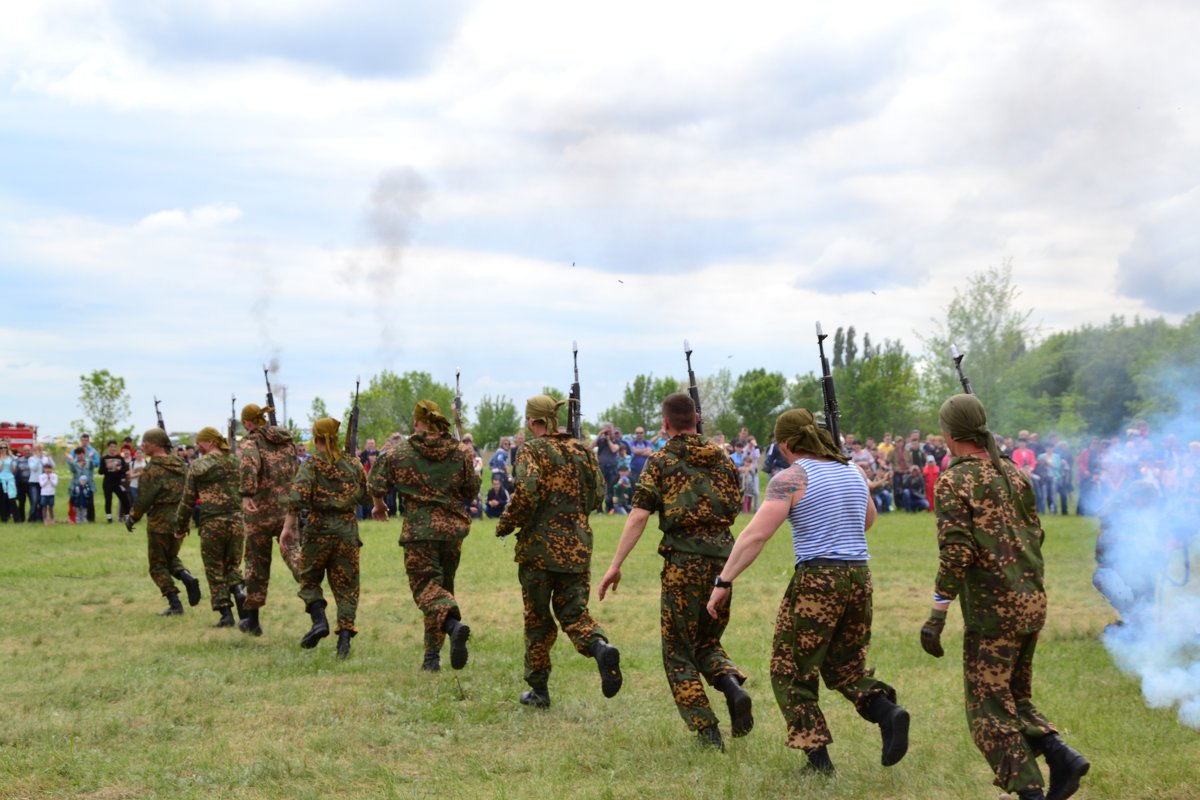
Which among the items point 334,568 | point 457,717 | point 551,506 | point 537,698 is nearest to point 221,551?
point 334,568

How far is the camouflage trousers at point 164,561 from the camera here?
12.9 metres

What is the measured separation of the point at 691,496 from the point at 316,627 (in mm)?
4763

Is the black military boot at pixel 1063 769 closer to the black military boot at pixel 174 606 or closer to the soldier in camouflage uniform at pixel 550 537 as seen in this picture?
the soldier in camouflage uniform at pixel 550 537

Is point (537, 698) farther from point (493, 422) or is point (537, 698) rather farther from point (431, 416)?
point (493, 422)

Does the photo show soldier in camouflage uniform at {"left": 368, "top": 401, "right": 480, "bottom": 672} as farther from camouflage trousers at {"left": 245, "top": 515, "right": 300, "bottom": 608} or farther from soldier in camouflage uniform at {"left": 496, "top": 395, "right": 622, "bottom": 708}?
camouflage trousers at {"left": 245, "top": 515, "right": 300, "bottom": 608}

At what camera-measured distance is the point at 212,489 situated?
39.9ft

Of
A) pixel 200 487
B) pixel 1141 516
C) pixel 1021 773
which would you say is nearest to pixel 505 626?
pixel 200 487

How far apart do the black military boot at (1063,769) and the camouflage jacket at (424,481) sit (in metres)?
5.09

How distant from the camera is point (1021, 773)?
17.7 ft

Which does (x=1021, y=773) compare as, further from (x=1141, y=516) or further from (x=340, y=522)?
(x=340, y=522)

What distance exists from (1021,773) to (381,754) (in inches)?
148

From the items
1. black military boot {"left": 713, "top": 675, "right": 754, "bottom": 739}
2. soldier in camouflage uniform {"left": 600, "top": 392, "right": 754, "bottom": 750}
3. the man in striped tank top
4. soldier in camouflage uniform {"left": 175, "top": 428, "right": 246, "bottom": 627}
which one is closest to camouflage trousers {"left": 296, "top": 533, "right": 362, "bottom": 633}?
soldier in camouflage uniform {"left": 175, "top": 428, "right": 246, "bottom": 627}

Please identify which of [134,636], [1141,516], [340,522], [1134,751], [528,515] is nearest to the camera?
[1134,751]

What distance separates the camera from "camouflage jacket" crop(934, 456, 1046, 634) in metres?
5.54
